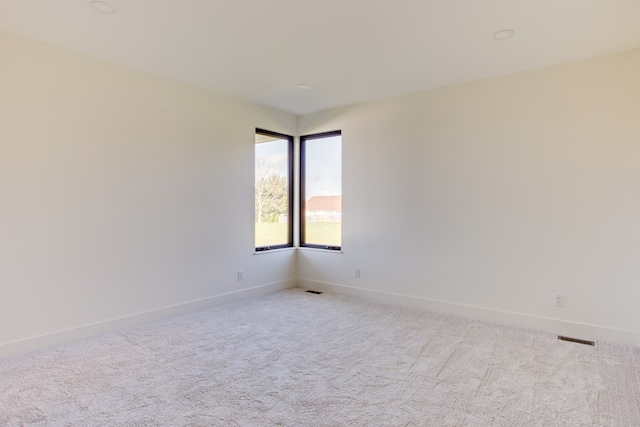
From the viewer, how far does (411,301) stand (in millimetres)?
4148

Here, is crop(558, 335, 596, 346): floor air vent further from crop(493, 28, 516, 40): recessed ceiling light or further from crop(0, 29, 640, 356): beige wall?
crop(493, 28, 516, 40): recessed ceiling light

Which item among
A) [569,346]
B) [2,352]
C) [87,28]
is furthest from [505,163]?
[2,352]

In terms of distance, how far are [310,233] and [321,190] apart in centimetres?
65

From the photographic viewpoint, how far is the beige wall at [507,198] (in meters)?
3.05

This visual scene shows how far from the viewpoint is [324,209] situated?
5008 millimetres

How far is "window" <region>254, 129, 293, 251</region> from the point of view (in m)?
4.75

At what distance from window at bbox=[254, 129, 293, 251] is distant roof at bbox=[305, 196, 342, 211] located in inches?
11.7

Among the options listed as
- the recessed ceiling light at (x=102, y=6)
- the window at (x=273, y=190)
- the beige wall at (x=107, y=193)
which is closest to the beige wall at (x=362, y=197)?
the beige wall at (x=107, y=193)

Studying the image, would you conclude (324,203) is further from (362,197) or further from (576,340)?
(576,340)

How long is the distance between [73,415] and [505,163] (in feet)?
12.8

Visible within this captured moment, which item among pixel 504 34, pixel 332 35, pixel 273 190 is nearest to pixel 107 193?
pixel 273 190

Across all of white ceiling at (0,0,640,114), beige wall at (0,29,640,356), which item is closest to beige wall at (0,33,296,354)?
beige wall at (0,29,640,356)

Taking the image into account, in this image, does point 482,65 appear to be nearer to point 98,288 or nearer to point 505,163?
point 505,163

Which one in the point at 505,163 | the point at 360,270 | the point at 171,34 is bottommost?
the point at 360,270
